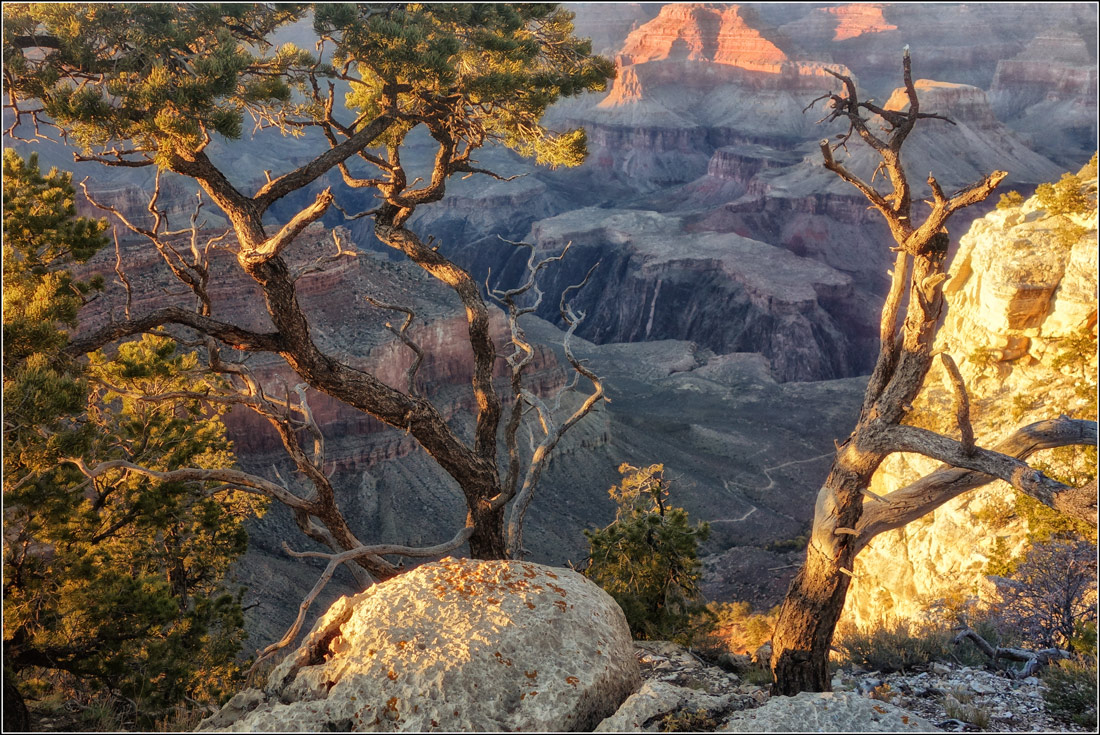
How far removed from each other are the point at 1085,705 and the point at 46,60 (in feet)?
41.4

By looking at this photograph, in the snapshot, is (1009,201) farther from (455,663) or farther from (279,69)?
(455,663)

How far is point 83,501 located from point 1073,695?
12.3m

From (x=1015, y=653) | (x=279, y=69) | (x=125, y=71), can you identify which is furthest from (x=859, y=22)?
(x=125, y=71)

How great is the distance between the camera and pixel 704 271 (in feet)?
340

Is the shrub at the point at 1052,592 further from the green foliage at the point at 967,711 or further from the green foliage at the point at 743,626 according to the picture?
the green foliage at the point at 743,626

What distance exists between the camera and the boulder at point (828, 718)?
642cm

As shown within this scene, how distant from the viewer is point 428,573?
8242 mm

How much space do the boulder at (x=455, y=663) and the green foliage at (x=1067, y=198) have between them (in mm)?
22587

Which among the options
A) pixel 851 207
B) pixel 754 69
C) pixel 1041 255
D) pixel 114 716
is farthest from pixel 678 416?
pixel 754 69

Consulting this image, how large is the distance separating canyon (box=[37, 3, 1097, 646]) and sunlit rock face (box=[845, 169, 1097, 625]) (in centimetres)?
17

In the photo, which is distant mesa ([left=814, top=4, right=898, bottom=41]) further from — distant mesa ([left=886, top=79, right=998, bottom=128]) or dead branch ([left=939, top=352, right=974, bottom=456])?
dead branch ([left=939, top=352, right=974, bottom=456])

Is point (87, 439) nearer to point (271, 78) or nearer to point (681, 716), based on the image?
point (271, 78)

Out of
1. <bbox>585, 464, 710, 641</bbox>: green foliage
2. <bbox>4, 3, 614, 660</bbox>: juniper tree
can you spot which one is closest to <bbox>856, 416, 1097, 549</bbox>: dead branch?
<bbox>4, 3, 614, 660</bbox>: juniper tree

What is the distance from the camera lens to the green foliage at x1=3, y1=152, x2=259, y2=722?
8.23 meters
